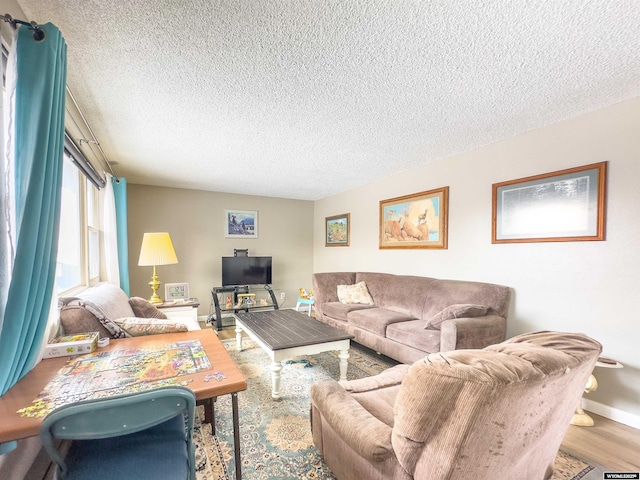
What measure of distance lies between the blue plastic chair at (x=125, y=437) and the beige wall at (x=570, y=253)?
2797 millimetres

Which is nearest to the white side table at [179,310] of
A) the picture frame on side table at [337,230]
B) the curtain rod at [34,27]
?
the picture frame on side table at [337,230]

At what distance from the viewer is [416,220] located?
12.0 feet

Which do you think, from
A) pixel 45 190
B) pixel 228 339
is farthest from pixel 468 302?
pixel 45 190

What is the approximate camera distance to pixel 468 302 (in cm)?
283

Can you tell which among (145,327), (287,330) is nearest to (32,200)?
(145,327)

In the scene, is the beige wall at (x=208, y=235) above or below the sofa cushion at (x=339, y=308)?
above

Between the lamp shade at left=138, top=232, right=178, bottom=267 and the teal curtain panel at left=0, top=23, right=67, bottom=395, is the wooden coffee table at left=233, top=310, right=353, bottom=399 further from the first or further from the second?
the teal curtain panel at left=0, top=23, right=67, bottom=395

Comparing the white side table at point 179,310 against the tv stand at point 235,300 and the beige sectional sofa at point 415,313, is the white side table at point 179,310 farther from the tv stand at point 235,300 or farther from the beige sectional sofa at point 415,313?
the beige sectional sofa at point 415,313

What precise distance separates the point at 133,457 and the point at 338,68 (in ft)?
6.87

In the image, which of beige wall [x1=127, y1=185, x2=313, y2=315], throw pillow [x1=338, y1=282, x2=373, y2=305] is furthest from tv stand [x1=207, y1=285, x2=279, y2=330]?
throw pillow [x1=338, y1=282, x2=373, y2=305]

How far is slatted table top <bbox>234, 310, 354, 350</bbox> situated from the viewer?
2329 millimetres

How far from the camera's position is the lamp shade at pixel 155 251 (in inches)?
132

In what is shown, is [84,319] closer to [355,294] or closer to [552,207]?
[355,294]

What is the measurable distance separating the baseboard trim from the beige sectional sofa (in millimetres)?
686
